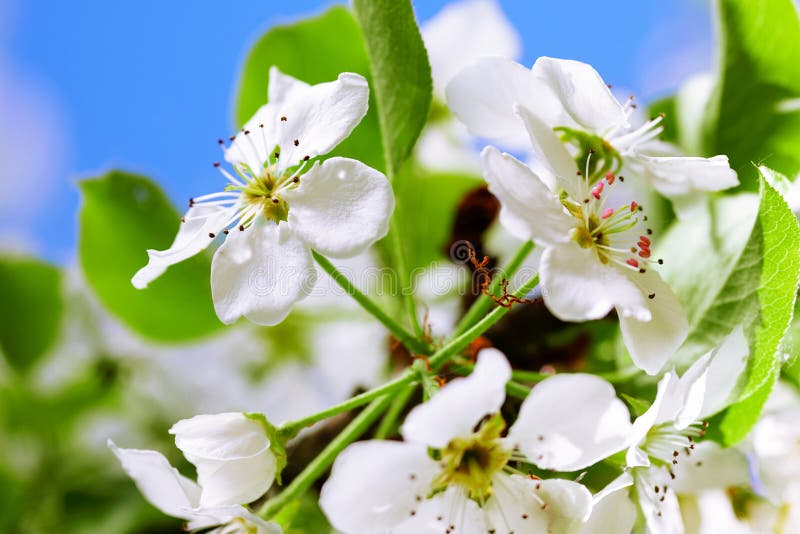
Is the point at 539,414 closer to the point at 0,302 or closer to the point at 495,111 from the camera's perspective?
the point at 495,111

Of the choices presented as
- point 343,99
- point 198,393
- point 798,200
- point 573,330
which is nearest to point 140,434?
point 198,393

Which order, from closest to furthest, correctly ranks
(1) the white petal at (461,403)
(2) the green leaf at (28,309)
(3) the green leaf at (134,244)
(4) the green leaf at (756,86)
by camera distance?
(1) the white petal at (461,403) < (4) the green leaf at (756,86) < (3) the green leaf at (134,244) < (2) the green leaf at (28,309)

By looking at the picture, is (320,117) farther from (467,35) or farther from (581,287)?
(467,35)

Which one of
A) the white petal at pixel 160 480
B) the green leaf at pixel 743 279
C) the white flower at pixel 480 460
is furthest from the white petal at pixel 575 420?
the white petal at pixel 160 480

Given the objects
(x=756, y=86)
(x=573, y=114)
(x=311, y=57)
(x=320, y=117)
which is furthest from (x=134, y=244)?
(x=756, y=86)

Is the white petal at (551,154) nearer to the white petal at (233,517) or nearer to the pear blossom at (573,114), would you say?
the pear blossom at (573,114)

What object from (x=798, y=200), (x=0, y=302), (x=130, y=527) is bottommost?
(x=130, y=527)
